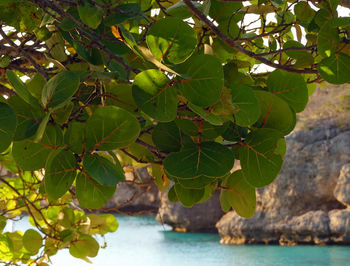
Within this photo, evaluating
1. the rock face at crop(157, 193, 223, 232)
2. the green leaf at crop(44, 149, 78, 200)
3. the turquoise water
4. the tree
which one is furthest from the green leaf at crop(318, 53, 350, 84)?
the rock face at crop(157, 193, 223, 232)

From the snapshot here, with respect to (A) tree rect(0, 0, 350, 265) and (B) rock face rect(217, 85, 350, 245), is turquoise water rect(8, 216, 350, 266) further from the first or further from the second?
(A) tree rect(0, 0, 350, 265)

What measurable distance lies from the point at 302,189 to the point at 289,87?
5.35 metres

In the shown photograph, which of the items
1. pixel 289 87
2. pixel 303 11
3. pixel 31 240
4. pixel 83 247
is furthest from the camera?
pixel 31 240

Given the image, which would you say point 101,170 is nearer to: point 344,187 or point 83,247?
point 83,247

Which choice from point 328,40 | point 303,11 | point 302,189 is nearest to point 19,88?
point 328,40

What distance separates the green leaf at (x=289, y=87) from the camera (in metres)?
0.39

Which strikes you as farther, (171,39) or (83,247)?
(83,247)

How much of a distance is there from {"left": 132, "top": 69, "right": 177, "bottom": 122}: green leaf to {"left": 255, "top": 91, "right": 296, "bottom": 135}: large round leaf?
9 cm

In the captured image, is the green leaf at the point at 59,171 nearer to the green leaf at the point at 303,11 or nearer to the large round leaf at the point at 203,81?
the large round leaf at the point at 203,81

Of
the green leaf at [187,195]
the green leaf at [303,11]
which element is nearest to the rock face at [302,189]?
the green leaf at [303,11]

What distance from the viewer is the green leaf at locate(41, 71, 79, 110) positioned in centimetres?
30

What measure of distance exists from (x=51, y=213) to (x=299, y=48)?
0.73 m

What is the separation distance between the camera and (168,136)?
38 centimetres

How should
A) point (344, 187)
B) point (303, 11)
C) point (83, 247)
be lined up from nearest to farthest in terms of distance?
point (303, 11) → point (83, 247) → point (344, 187)
